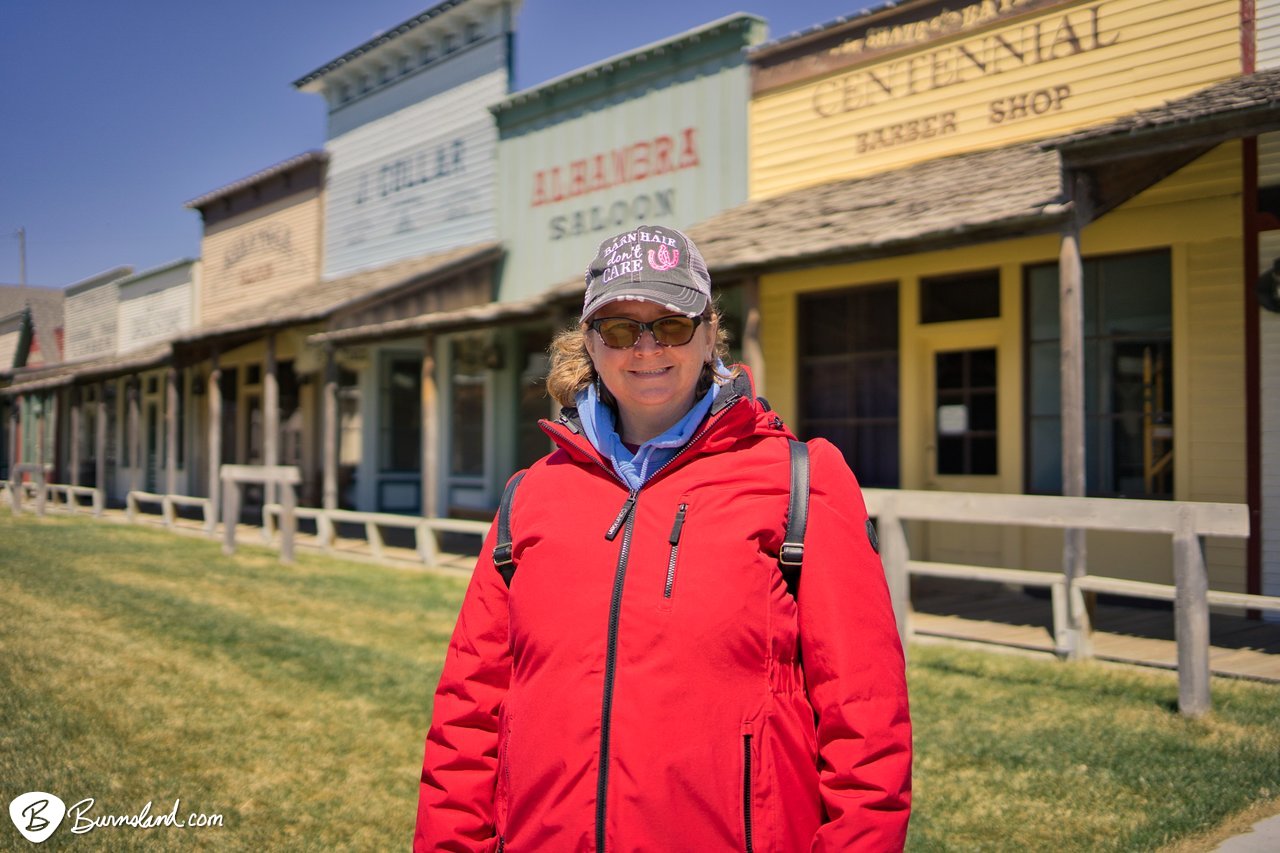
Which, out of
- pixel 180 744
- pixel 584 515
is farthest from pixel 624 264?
pixel 180 744

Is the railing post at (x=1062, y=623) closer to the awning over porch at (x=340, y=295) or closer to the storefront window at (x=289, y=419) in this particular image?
the awning over porch at (x=340, y=295)

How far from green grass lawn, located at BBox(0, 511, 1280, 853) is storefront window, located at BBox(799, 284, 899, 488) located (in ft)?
11.9

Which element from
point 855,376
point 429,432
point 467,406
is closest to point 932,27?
point 855,376

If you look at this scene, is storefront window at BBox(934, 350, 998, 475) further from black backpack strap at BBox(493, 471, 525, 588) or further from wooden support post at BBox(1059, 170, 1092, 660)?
black backpack strap at BBox(493, 471, 525, 588)

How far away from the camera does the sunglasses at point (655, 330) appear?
2121 millimetres

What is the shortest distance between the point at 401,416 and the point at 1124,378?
39.2 ft

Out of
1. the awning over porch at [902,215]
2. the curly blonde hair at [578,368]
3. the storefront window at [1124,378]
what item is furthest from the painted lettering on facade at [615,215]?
the curly blonde hair at [578,368]

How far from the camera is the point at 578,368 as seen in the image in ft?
7.98

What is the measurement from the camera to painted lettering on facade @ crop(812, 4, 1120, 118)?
9.05 metres

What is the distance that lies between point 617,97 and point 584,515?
12.0 meters

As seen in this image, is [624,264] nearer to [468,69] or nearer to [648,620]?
[648,620]

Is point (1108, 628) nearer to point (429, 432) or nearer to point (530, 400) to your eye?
point (429, 432)

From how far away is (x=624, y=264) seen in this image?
2.15 meters

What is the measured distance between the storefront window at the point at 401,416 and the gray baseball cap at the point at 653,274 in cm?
1584
